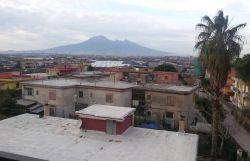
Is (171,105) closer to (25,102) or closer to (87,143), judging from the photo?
(87,143)

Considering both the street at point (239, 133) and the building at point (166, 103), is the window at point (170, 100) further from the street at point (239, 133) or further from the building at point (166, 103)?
the street at point (239, 133)

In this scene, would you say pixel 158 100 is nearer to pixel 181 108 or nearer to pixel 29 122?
pixel 181 108

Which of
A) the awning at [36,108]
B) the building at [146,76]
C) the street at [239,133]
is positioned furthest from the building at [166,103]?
the building at [146,76]

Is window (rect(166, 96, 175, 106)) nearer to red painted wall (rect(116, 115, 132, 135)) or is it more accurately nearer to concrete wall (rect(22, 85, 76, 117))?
concrete wall (rect(22, 85, 76, 117))

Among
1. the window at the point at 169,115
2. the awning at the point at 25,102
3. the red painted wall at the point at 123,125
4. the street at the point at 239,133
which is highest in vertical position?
the red painted wall at the point at 123,125

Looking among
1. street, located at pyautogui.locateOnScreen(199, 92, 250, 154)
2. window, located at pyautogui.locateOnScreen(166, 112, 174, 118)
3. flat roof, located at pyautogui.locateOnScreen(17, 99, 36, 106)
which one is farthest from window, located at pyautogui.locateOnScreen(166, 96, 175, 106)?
flat roof, located at pyautogui.locateOnScreen(17, 99, 36, 106)
